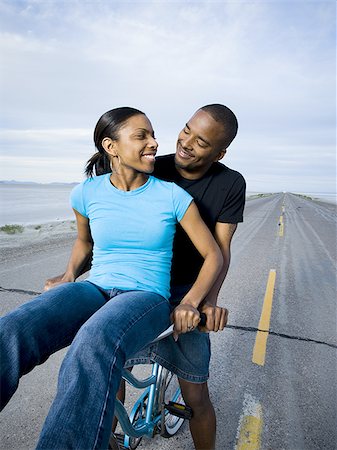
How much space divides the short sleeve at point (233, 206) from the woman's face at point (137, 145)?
59cm

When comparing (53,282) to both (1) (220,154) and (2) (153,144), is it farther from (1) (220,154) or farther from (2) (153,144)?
(1) (220,154)

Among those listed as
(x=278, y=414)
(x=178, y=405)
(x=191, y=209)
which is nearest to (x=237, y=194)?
(x=191, y=209)

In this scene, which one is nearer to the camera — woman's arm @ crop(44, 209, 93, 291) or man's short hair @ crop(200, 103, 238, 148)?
woman's arm @ crop(44, 209, 93, 291)

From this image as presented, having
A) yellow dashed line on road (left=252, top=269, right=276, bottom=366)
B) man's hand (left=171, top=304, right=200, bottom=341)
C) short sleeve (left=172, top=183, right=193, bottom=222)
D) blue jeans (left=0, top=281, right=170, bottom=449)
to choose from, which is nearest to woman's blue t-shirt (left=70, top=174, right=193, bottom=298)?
short sleeve (left=172, top=183, right=193, bottom=222)

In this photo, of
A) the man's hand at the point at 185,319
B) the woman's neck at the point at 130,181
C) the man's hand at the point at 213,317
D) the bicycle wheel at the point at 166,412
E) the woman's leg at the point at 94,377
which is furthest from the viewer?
the bicycle wheel at the point at 166,412

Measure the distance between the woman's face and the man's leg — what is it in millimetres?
1266

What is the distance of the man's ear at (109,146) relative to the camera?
2195 millimetres

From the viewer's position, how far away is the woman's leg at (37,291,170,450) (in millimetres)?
1187

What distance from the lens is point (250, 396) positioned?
3311 millimetres

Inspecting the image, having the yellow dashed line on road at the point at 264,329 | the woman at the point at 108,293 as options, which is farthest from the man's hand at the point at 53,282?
the yellow dashed line on road at the point at 264,329

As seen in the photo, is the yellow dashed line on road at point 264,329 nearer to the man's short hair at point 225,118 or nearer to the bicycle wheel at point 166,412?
the bicycle wheel at point 166,412

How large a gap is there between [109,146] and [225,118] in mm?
806

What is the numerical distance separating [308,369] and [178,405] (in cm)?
212

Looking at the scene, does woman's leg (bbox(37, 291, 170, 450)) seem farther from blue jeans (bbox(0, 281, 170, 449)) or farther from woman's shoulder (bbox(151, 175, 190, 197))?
woman's shoulder (bbox(151, 175, 190, 197))
